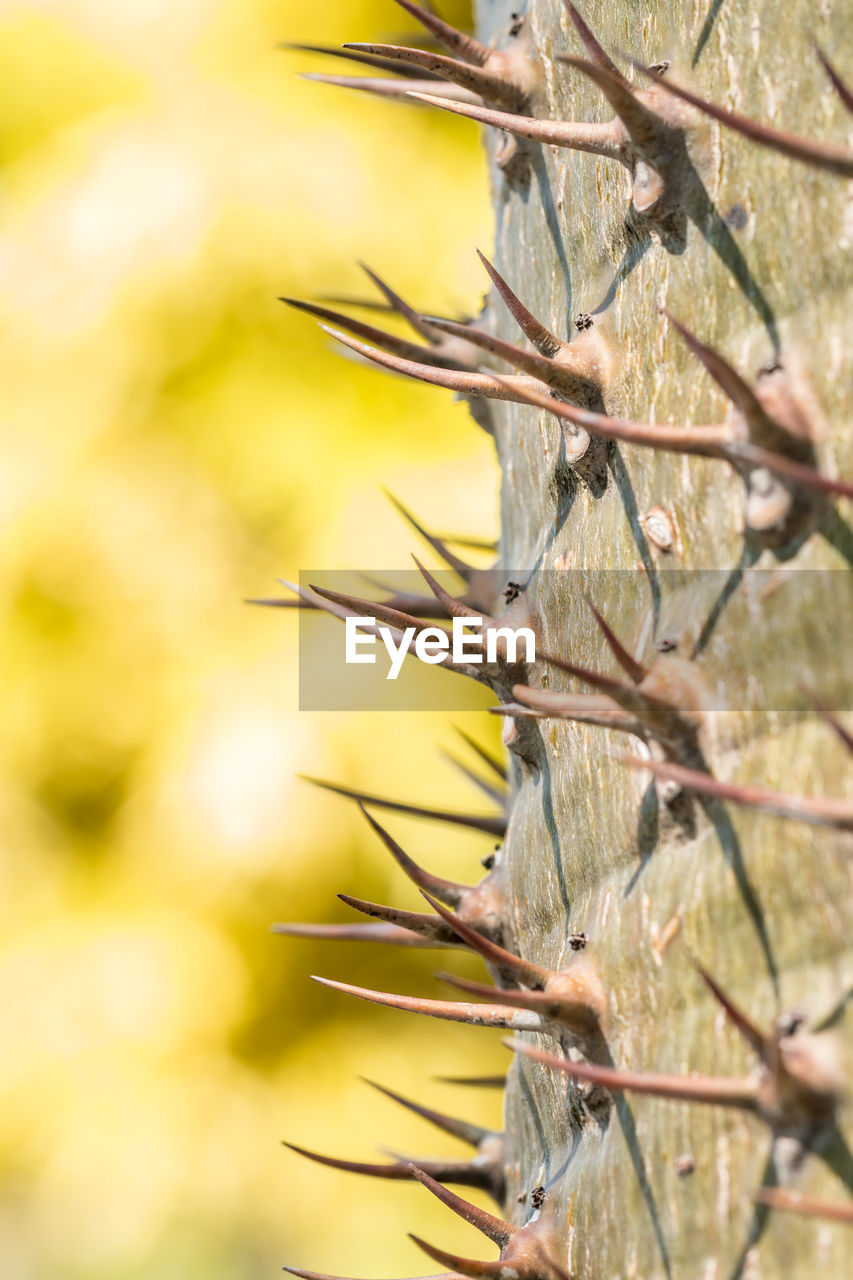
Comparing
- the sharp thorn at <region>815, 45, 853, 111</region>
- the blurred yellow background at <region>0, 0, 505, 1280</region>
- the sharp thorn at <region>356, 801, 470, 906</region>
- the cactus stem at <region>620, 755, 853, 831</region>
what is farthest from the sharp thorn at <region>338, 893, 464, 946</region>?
the blurred yellow background at <region>0, 0, 505, 1280</region>

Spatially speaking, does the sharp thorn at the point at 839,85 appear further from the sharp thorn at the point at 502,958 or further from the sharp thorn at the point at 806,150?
the sharp thorn at the point at 502,958

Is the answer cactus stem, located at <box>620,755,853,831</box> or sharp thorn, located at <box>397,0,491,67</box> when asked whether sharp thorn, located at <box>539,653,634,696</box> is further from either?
sharp thorn, located at <box>397,0,491,67</box>

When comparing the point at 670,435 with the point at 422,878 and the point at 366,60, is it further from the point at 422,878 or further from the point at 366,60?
the point at 366,60

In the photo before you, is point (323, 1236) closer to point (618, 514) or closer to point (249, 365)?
point (249, 365)

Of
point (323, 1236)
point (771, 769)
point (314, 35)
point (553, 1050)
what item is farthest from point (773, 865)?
point (314, 35)

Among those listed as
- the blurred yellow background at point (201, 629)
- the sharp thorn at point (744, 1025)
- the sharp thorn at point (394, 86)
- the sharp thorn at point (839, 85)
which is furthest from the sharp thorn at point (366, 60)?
the blurred yellow background at point (201, 629)
